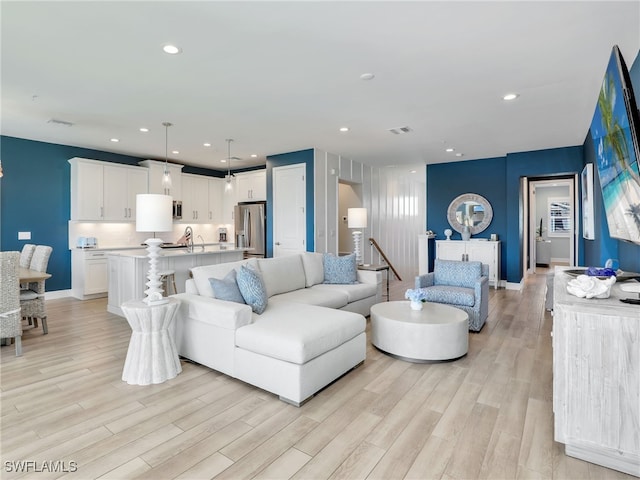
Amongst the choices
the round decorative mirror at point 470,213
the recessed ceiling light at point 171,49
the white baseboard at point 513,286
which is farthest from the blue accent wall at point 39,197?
the white baseboard at point 513,286

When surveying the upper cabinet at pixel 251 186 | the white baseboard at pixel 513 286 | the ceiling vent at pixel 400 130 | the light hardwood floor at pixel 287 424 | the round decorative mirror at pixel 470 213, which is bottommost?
the light hardwood floor at pixel 287 424

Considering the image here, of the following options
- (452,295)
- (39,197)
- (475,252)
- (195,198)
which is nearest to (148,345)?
(452,295)

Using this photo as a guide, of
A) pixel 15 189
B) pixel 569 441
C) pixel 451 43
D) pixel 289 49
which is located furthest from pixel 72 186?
pixel 569 441

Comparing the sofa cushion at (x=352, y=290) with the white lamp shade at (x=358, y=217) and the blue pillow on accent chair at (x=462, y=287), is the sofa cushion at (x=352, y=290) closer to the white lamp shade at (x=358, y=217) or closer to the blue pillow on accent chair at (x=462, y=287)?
the blue pillow on accent chair at (x=462, y=287)

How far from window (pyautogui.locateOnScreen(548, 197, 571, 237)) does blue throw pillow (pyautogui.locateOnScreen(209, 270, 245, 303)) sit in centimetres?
1138

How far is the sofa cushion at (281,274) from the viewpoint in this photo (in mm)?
3926

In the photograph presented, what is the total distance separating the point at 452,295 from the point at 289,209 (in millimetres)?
3580

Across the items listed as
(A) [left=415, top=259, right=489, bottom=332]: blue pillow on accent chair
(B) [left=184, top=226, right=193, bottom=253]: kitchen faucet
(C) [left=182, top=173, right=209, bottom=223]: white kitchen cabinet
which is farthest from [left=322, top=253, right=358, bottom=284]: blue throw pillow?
(C) [left=182, top=173, right=209, bottom=223]: white kitchen cabinet

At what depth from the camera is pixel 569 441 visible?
1826 mm

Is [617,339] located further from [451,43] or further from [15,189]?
[15,189]

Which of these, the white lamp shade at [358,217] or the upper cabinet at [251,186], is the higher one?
the upper cabinet at [251,186]

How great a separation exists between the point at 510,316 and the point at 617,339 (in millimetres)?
3330

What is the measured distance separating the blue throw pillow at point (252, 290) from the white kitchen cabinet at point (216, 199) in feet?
18.4

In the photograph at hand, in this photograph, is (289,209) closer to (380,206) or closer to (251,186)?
(251,186)
